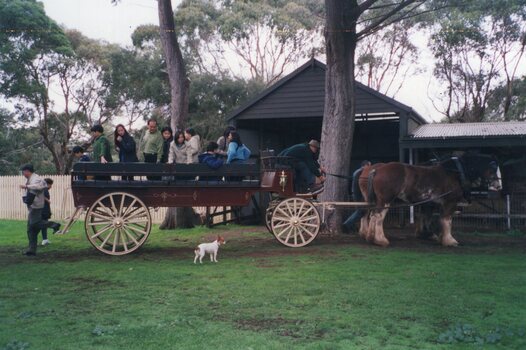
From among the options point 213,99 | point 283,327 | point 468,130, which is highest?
point 213,99

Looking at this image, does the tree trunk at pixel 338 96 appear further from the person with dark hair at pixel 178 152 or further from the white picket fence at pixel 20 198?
the white picket fence at pixel 20 198

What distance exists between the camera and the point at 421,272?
8102 mm

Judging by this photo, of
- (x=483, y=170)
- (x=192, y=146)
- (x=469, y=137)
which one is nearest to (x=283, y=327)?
(x=192, y=146)

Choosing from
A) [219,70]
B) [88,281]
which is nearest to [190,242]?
[88,281]

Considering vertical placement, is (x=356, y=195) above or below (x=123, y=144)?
below

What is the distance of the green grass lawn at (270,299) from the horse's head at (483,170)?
1426mm

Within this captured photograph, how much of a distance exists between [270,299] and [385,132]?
52.6 ft

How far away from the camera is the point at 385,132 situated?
21469mm

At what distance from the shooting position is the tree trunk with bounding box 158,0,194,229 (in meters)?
15.6

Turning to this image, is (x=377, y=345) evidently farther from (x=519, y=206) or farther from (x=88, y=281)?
(x=519, y=206)

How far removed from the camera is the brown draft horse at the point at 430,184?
11.0 m

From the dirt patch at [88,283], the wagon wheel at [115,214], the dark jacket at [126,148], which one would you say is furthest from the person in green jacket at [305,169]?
the dirt patch at [88,283]

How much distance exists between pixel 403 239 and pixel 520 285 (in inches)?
196

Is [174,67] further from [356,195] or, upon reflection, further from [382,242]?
[382,242]
